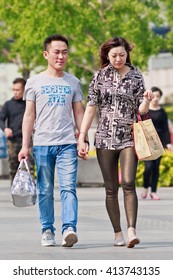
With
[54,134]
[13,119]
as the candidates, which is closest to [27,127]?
[54,134]

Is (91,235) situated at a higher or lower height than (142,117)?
lower

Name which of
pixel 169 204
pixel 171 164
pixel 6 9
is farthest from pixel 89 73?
pixel 169 204

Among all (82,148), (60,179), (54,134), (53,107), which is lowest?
(60,179)

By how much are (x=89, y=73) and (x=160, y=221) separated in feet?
78.6

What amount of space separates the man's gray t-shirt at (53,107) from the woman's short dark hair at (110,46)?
33 centimetres

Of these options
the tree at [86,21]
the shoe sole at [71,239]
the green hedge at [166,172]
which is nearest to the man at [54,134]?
the shoe sole at [71,239]

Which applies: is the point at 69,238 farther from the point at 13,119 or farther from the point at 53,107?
the point at 13,119

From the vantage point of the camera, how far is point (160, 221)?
14.7m

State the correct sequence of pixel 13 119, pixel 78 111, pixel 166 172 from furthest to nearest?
pixel 166 172 → pixel 13 119 → pixel 78 111

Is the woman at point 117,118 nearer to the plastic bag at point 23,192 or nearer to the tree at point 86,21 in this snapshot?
the plastic bag at point 23,192

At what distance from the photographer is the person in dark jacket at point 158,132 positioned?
61.1 feet

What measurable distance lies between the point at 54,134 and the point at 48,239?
0.93 m

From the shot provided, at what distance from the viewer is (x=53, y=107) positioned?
1158 cm

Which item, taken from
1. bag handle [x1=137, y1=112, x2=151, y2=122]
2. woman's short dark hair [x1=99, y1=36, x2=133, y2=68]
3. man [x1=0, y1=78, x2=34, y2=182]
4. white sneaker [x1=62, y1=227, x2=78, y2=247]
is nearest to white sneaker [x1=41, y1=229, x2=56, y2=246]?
white sneaker [x1=62, y1=227, x2=78, y2=247]
